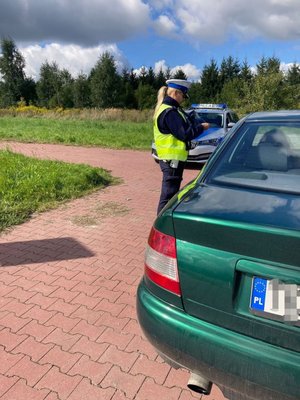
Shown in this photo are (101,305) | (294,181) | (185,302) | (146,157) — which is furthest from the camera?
(146,157)

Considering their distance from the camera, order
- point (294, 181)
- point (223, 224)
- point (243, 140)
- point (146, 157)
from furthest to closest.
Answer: point (146, 157) → point (243, 140) → point (294, 181) → point (223, 224)

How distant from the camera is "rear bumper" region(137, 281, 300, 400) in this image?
1.46 meters

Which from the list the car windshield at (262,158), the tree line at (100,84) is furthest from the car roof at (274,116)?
the tree line at (100,84)

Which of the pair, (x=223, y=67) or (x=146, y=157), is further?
(x=223, y=67)

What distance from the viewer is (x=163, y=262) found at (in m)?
1.86

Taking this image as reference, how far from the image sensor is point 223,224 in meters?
1.63

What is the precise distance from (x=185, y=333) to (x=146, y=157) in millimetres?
10186

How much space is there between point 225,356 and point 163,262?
1.80ft

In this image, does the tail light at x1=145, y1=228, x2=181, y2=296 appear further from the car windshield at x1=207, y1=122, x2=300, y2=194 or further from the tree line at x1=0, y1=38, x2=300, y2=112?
the tree line at x1=0, y1=38, x2=300, y2=112

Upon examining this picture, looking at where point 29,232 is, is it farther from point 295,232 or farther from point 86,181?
point 295,232

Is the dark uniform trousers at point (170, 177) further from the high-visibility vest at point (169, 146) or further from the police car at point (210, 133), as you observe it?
the police car at point (210, 133)

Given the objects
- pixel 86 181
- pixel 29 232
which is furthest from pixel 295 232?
pixel 86 181

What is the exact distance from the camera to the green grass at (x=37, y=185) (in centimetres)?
537

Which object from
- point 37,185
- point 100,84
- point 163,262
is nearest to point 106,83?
point 100,84
